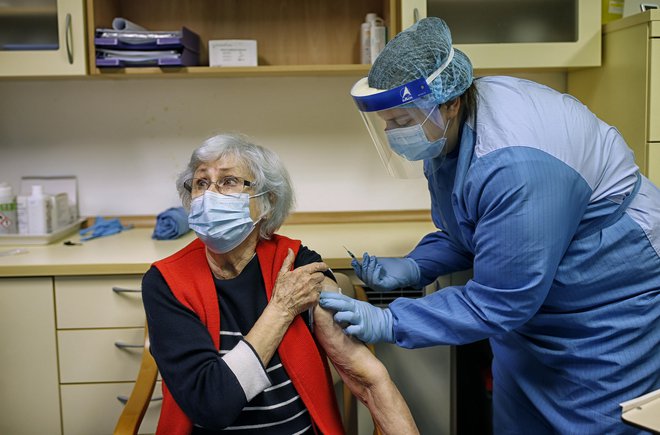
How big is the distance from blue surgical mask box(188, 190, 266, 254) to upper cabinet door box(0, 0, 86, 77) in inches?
39.5

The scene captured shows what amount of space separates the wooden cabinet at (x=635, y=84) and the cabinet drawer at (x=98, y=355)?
1652 mm

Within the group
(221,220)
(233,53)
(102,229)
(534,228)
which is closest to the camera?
(534,228)

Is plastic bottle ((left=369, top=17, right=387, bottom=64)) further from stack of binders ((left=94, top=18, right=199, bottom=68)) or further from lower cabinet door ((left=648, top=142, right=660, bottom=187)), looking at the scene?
lower cabinet door ((left=648, top=142, right=660, bottom=187))

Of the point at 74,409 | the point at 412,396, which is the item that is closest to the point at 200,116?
the point at 74,409

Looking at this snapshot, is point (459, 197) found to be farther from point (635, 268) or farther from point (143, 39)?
point (143, 39)

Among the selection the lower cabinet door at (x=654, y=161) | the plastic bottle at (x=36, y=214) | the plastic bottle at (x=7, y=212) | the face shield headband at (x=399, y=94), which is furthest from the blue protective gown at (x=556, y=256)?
the plastic bottle at (x=7, y=212)

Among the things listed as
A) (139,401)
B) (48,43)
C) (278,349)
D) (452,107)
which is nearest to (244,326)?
(278,349)

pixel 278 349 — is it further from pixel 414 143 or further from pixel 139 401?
pixel 414 143

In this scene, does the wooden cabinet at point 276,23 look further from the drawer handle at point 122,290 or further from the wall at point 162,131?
the drawer handle at point 122,290

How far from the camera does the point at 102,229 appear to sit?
8.50 feet

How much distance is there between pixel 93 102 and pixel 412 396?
1614 millimetres

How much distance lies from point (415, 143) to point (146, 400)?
904 millimetres

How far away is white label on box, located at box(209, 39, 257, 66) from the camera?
2.43m

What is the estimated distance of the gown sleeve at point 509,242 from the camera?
1.33 metres
